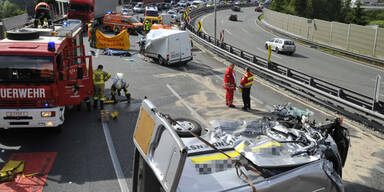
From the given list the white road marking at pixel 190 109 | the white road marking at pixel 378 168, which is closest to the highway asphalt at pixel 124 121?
the white road marking at pixel 190 109

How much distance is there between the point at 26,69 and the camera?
30.5ft

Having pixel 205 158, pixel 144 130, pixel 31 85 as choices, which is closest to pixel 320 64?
pixel 31 85

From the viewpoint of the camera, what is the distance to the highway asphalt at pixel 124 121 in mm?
7949

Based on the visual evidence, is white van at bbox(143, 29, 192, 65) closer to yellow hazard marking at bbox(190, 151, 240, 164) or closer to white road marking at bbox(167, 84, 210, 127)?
white road marking at bbox(167, 84, 210, 127)

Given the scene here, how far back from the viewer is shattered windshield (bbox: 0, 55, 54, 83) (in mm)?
9195

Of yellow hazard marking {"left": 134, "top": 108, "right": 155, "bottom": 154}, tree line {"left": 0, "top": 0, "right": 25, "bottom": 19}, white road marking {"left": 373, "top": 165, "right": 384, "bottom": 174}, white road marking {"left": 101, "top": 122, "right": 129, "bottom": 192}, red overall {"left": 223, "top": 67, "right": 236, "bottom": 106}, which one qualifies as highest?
tree line {"left": 0, "top": 0, "right": 25, "bottom": 19}

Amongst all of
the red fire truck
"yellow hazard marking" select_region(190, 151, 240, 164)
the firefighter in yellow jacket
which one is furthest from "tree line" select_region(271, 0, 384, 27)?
"yellow hazard marking" select_region(190, 151, 240, 164)

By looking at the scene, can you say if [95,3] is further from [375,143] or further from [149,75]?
[375,143]

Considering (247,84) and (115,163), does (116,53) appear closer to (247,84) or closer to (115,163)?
(247,84)

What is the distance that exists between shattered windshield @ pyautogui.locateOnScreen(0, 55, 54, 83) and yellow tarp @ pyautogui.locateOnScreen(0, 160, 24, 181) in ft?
6.94

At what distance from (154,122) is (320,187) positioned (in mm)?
2541

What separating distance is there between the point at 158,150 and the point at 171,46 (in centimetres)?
1717

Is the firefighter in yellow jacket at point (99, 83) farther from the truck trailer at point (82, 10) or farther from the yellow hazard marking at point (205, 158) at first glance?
the truck trailer at point (82, 10)

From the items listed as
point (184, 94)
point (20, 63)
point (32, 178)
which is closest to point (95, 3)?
point (184, 94)
